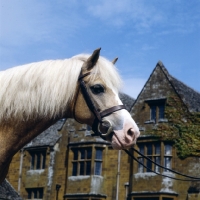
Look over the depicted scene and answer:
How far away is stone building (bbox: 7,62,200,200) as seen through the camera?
30.5 metres

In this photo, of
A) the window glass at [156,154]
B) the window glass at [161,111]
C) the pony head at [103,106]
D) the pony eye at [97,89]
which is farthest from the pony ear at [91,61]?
the window glass at [161,111]

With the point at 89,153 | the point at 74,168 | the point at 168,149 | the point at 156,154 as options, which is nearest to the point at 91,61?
the point at 156,154

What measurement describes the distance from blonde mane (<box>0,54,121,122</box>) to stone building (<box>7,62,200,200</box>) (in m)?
25.6

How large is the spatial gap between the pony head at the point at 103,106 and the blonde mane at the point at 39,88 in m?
0.03

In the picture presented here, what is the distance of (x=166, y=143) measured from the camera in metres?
31.0

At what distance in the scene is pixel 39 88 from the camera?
4754mm

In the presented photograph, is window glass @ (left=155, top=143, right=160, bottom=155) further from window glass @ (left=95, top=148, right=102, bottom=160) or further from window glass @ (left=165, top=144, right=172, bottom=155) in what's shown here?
window glass @ (left=95, top=148, right=102, bottom=160)

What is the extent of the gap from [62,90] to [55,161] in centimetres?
3120

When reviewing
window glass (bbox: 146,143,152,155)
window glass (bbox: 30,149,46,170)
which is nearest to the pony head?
window glass (bbox: 146,143,152,155)

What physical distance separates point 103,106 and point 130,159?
27932 millimetres

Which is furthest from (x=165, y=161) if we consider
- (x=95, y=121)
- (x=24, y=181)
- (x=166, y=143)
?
(x=95, y=121)

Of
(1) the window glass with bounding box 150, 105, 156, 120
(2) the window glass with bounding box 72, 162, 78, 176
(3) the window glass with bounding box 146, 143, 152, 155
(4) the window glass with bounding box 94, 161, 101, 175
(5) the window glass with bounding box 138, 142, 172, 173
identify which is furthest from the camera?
(2) the window glass with bounding box 72, 162, 78, 176

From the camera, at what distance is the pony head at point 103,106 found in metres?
4.71

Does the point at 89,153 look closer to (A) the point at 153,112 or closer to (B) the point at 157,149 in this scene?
(B) the point at 157,149
